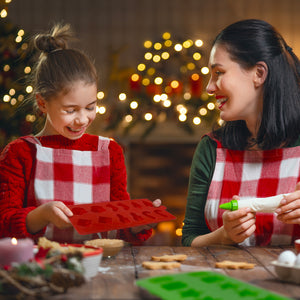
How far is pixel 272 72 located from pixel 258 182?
430mm

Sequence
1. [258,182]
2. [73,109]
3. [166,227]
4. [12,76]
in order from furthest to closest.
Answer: [166,227] → [12,76] → [258,182] → [73,109]

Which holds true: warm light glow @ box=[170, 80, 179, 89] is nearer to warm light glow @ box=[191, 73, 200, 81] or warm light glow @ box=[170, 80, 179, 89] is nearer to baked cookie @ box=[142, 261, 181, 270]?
warm light glow @ box=[191, 73, 200, 81]

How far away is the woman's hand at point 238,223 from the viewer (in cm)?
136

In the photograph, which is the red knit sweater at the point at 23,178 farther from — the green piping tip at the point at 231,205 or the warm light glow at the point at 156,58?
the warm light glow at the point at 156,58

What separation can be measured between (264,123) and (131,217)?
0.72m

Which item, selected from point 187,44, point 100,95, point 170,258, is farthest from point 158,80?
point 170,258

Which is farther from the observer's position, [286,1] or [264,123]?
[286,1]

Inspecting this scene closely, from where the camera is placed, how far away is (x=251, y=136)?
1795 mm

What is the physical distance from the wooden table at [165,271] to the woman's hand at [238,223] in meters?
0.06

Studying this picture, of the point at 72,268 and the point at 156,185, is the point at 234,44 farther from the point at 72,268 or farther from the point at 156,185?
the point at 156,185

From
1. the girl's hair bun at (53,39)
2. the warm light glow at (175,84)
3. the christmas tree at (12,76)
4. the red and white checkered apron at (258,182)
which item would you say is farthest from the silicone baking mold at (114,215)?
the warm light glow at (175,84)

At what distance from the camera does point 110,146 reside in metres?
1.75

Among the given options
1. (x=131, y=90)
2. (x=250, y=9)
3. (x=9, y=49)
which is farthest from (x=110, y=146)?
(x=250, y=9)

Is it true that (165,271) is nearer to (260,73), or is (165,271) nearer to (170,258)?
(170,258)
